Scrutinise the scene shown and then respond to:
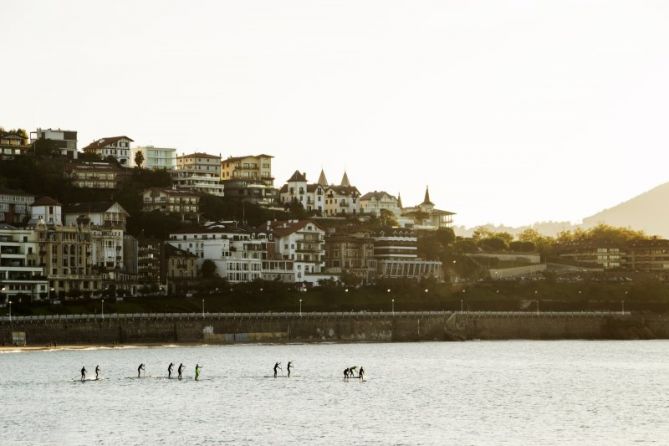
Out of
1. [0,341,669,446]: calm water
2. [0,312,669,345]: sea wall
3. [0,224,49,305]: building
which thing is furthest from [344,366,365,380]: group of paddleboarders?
[0,224,49,305]: building

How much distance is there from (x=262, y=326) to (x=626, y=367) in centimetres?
5302

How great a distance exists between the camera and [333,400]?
102000 mm

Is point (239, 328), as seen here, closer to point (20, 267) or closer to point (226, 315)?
point (226, 315)

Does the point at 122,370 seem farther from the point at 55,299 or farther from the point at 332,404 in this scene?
the point at 55,299

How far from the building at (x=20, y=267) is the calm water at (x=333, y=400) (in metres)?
31.0

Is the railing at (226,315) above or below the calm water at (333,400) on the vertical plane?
above

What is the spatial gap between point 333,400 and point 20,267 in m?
98.6

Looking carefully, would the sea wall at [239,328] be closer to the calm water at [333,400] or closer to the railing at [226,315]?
the railing at [226,315]

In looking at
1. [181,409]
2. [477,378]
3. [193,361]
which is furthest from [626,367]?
[181,409]

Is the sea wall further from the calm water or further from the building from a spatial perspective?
the building

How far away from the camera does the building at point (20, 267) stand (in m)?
187

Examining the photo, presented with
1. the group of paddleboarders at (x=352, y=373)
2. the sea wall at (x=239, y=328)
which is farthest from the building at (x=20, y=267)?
the group of paddleboarders at (x=352, y=373)

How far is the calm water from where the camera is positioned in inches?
3233

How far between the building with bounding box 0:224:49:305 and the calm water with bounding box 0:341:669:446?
3096cm
